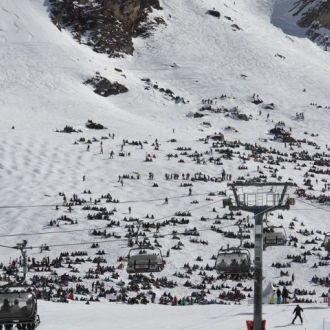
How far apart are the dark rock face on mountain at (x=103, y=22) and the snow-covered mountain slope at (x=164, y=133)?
131 inches

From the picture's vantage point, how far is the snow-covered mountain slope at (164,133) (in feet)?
152

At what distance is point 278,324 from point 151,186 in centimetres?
3742

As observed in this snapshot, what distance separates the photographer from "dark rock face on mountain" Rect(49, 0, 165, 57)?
13538 centimetres

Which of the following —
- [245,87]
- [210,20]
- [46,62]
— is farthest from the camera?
[210,20]

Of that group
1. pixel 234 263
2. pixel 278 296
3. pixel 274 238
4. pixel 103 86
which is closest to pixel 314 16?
pixel 234 263

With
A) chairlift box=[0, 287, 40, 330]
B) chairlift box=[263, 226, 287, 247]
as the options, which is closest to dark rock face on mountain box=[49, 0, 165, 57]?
chairlift box=[263, 226, 287, 247]

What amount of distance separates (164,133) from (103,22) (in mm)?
56539

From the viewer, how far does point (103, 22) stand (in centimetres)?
14050

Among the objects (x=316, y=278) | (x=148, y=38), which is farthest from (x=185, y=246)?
(x=148, y=38)

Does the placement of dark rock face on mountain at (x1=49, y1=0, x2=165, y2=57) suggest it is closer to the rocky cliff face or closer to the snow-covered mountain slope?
the snow-covered mountain slope

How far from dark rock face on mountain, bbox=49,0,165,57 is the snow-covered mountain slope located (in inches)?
131

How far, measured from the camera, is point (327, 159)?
83.9m

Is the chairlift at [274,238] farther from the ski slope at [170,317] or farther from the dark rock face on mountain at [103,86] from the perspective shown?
the dark rock face on mountain at [103,86]

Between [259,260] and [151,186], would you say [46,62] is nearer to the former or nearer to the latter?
[151,186]
